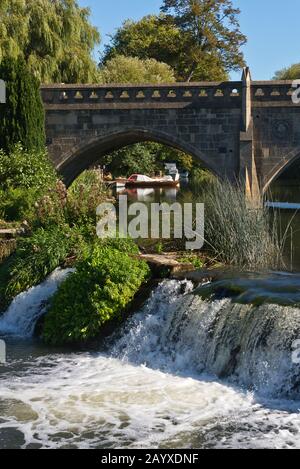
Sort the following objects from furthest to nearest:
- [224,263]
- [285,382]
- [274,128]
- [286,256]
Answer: [274,128] < [286,256] < [224,263] < [285,382]

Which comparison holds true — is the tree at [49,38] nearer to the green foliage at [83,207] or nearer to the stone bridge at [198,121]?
the stone bridge at [198,121]

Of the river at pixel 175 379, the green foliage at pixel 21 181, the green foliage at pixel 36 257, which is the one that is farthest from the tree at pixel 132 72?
the river at pixel 175 379

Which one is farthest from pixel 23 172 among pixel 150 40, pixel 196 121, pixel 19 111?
pixel 150 40

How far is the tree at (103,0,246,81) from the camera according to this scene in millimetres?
40125

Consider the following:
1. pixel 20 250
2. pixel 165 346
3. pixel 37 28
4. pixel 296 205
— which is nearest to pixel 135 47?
pixel 37 28

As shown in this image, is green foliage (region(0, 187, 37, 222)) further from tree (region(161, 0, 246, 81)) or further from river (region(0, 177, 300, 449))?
tree (region(161, 0, 246, 81))

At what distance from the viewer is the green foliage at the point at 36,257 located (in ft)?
39.0

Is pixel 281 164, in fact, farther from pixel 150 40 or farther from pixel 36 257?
pixel 150 40

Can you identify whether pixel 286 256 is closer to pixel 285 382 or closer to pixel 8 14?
pixel 285 382

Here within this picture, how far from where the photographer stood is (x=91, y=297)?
10281 millimetres

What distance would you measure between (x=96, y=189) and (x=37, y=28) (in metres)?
16.2

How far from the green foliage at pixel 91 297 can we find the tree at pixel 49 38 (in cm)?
1676

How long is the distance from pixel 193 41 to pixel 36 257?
32055 mm

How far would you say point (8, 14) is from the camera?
26.7 m
